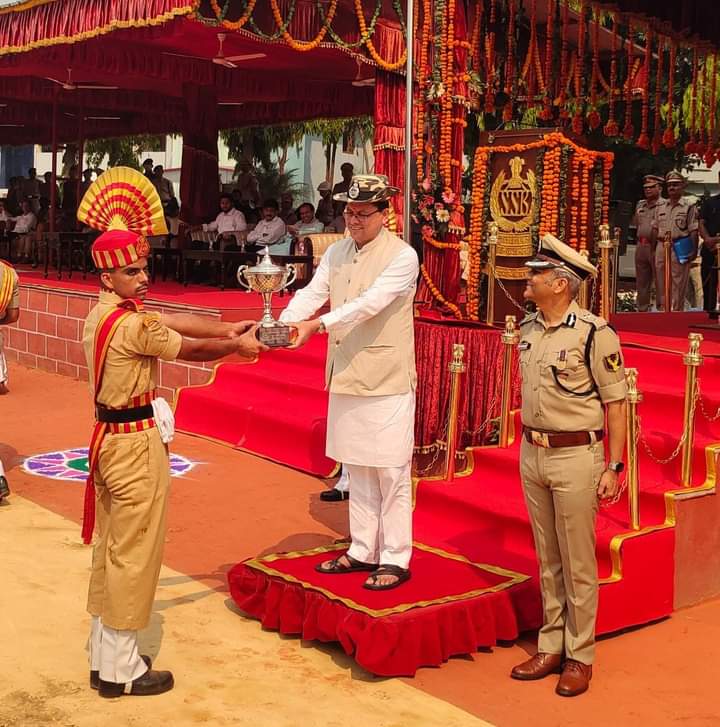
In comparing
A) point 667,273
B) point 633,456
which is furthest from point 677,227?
point 633,456

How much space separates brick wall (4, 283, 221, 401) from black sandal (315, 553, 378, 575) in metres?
5.92

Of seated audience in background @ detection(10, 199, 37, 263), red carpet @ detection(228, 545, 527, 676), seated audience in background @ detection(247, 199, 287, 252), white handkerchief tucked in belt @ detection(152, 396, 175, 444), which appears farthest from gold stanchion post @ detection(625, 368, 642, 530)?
seated audience in background @ detection(10, 199, 37, 263)

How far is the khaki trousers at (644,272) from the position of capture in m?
12.4

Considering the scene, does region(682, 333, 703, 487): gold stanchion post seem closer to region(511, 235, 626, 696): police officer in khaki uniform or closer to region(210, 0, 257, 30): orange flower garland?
region(511, 235, 626, 696): police officer in khaki uniform

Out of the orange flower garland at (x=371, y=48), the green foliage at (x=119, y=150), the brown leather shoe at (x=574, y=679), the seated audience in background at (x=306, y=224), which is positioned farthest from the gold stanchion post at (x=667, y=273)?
the green foliage at (x=119, y=150)

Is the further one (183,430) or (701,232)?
(701,232)

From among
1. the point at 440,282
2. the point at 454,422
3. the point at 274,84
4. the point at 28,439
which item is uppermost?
the point at 274,84

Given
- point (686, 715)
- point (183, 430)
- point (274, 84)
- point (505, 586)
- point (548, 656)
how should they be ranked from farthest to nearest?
point (274, 84) → point (183, 430) → point (505, 586) → point (548, 656) → point (686, 715)

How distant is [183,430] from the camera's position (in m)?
9.27

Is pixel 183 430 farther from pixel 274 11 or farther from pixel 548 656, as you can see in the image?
pixel 548 656

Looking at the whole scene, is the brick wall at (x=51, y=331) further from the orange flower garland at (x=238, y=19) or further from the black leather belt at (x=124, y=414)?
the black leather belt at (x=124, y=414)

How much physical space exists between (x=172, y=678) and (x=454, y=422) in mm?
2419

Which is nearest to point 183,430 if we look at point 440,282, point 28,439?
point 28,439

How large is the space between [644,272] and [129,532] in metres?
9.57
